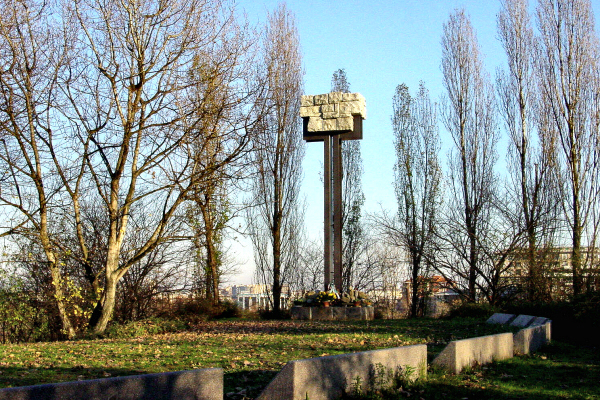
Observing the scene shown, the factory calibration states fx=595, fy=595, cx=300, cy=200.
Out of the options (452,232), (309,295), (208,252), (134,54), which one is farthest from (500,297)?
(134,54)

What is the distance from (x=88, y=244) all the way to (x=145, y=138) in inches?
239

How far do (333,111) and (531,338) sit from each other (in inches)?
383

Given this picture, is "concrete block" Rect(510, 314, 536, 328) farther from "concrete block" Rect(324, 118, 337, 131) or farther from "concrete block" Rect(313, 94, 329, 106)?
"concrete block" Rect(313, 94, 329, 106)

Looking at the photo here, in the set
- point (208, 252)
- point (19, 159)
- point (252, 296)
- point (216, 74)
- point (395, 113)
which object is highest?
point (395, 113)

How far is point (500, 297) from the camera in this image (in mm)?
18516

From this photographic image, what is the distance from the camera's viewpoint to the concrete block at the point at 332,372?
4527 millimetres

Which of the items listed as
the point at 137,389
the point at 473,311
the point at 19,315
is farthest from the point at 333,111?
the point at 137,389

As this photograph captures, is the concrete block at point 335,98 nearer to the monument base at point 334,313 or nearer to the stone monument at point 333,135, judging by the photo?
the stone monument at point 333,135

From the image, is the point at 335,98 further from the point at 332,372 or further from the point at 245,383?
the point at 332,372

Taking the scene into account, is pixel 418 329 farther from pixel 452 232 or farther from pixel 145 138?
pixel 452 232

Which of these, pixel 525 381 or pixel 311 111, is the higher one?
pixel 311 111

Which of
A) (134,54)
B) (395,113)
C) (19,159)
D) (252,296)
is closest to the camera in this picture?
(134,54)

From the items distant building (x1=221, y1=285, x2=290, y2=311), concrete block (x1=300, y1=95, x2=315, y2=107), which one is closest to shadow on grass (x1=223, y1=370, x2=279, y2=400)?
concrete block (x1=300, y1=95, x2=315, y2=107)

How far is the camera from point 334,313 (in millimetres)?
15703
